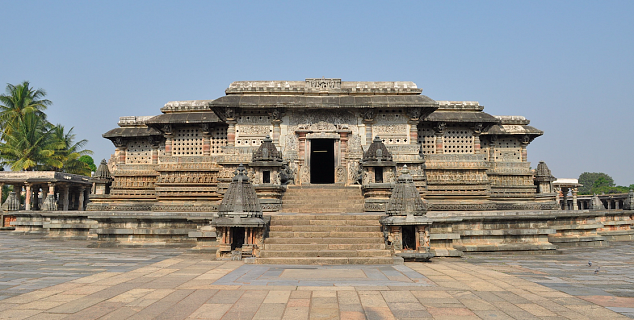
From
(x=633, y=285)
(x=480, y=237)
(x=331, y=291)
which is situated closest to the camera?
(x=331, y=291)

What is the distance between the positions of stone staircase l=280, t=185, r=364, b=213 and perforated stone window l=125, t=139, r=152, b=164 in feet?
43.0

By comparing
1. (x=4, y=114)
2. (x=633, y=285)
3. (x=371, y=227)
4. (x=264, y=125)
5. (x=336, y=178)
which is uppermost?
(x=4, y=114)

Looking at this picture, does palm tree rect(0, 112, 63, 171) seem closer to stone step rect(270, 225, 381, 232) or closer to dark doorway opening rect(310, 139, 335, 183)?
dark doorway opening rect(310, 139, 335, 183)

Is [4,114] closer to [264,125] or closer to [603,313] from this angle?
[264,125]

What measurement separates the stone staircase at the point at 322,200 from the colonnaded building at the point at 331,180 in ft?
0.26

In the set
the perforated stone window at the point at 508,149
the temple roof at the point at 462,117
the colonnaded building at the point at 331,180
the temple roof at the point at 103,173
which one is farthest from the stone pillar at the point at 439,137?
the temple roof at the point at 103,173

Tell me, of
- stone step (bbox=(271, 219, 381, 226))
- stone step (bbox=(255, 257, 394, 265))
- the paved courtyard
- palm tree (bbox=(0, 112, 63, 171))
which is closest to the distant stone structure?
stone step (bbox=(271, 219, 381, 226))

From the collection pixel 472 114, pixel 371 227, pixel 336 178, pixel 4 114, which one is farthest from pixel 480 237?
pixel 4 114

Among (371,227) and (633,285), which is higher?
(371,227)

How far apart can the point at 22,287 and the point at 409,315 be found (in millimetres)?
6551

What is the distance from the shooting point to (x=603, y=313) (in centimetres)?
551

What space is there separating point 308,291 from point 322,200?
31.5ft

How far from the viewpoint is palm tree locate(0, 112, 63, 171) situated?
129 ft

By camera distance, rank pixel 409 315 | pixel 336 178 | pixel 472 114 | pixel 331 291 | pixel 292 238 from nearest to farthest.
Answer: pixel 409 315
pixel 331 291
pixel 292 238
pixel 336 178
pixel 472 114
